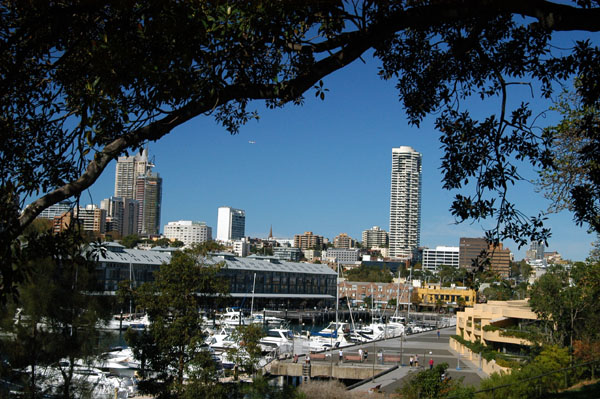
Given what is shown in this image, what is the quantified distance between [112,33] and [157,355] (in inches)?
432

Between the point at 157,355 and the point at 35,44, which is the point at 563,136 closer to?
the point at 35,44

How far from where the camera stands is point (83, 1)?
15.4 feet

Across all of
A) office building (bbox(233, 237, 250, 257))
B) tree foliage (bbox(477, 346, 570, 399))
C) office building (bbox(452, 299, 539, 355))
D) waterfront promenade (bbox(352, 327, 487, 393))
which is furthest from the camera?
office building (bbox(233, 237, 250, 257))

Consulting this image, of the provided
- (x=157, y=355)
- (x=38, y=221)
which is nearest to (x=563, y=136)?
(x=38, y=221)

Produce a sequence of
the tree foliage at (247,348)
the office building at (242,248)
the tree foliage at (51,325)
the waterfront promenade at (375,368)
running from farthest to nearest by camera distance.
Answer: the office building at (242,248) < the waterfront promenade at (375,368) < the tree foliage at (247,348) < the tree foliage at (51,325)

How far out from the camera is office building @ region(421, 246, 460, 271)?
167125mm

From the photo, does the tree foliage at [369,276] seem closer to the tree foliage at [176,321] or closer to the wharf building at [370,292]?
the wharf building at [370,292]

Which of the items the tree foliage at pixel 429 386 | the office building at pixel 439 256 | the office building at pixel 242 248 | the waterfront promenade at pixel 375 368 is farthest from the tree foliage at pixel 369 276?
the tree foliage at pixel 429 386

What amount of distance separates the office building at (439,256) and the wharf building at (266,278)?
91.3 meters

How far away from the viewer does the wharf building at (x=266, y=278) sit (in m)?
53.7

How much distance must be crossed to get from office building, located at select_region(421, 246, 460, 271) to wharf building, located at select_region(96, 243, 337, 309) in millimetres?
91273

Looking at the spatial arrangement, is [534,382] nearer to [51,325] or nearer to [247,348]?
[247,348]

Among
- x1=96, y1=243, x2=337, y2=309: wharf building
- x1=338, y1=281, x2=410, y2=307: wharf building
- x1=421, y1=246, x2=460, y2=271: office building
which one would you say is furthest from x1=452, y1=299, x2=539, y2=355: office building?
x1=421, y1=246, x2=460, y2=271: office building

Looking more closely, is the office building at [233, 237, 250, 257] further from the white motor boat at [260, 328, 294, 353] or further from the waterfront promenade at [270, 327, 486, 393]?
the waterfront promenade at [270, 327, 486, 393]
